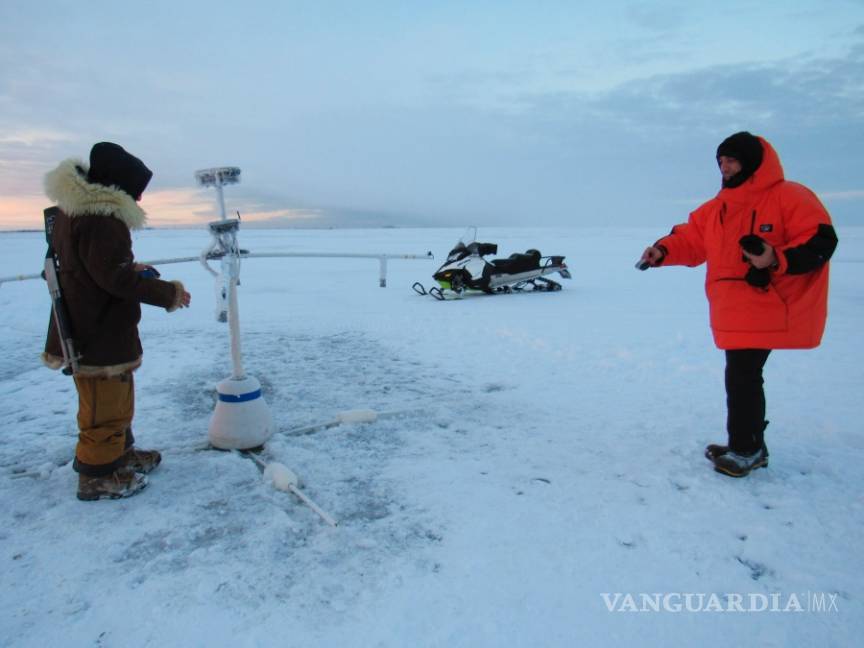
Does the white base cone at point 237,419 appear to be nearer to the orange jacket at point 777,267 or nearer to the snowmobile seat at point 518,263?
the orange jacket at point 777,267

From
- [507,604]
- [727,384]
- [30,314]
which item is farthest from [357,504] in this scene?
[30,314]

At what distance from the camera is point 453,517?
103 inches

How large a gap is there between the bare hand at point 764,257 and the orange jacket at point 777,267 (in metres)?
0.03

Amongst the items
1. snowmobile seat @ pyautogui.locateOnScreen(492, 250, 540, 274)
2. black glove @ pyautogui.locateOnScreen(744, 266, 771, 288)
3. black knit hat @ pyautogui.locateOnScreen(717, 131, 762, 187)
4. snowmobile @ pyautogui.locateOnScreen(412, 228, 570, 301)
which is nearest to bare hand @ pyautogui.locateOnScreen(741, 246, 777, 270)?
black glove @ pyautogui.locateOnScreen(744, 266, 771, 288)

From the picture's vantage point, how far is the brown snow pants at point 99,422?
9.00ft

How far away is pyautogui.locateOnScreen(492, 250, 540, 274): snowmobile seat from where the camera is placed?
11820 millimetres

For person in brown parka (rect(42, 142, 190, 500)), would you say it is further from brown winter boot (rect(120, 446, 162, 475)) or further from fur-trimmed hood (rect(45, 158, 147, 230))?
brown winter boot (rect(120, 446, 162, 475))

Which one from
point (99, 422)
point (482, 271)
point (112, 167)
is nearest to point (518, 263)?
point (482, 271)

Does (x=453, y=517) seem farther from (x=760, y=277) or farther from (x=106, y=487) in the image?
(x=760, y=277)

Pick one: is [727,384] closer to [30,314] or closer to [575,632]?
[575,632]

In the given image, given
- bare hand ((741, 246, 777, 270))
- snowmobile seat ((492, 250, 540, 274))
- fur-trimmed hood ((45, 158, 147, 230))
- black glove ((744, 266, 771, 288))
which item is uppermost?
fur-trimmed hood ((45, 158, 147, 230))

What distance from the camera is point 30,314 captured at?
8.38 meters

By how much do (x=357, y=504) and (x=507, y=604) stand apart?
981mm

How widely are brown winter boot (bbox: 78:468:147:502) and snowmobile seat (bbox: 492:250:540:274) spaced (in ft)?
31.5
